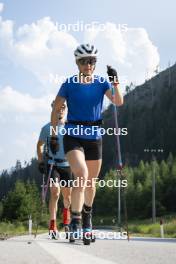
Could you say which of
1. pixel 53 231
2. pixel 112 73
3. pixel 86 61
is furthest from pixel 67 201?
pixel 86 61

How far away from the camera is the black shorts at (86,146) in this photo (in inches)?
277

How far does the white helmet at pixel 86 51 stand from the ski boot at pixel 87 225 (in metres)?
2.04

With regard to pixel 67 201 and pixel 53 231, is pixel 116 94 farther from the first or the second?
pixel 67 201

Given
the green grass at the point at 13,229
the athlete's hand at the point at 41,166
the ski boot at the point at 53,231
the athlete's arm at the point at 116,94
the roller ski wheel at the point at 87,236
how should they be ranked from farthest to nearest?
1. the green grass at the point at 13,229
2. the athlete's hand at the point at 41,166
3. the ski boot at the point at 53,231
4. the athlete's arm at the point at 116,94
5. the roller ski wheel at the point at 87,236

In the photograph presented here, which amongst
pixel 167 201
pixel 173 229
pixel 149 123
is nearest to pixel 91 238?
pixel 173 229

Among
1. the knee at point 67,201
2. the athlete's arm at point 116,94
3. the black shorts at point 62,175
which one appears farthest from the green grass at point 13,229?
the athlete's arm at point 116,94

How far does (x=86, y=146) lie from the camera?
23.5 feet

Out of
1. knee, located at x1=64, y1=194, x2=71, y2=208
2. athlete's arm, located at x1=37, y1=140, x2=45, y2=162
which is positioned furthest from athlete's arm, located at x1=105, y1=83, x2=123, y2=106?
knee, located at x1=64, y1=194, x2=71, y2=208

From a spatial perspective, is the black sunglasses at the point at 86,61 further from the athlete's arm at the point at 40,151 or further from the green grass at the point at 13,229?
the green grass at the point at 13,229

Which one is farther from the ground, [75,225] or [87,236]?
[75,225]

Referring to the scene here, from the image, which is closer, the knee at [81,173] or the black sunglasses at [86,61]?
the knee at [81,173]

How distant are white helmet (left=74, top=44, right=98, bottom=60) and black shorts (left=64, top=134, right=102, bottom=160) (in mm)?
1062

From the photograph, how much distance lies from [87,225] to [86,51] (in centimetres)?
223

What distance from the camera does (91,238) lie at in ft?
23.6
